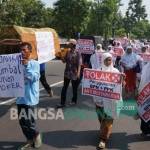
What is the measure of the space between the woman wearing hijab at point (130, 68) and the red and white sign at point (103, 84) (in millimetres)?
6156

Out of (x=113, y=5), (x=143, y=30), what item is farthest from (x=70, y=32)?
(x=143, y=30)

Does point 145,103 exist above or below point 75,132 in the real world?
above

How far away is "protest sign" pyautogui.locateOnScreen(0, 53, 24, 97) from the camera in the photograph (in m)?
8.64

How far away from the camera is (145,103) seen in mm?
9242

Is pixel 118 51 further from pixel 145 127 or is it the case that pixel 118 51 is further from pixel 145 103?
pixel 145 103

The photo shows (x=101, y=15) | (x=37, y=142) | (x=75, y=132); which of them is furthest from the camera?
(x=101, y=15)

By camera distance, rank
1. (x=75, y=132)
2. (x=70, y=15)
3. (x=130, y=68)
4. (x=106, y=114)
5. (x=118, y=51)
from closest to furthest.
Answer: (x=106, y=114) < (x=75, y=132) < (x=130, y=68) < (x=118, y=51) < (x=70, y=15)

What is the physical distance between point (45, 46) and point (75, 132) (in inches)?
209

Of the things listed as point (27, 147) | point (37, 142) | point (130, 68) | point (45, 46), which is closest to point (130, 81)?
point (130, 68)

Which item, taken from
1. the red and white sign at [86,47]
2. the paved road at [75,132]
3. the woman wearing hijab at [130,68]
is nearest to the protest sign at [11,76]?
the paved road at [75,132]

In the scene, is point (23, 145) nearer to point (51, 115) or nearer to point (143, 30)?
point (51, 115)

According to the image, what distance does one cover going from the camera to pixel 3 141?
361 inches

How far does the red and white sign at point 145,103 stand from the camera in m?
9.21

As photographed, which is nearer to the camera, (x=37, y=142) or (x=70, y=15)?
(x=37, y=142)
